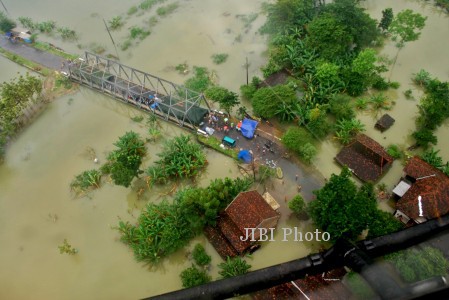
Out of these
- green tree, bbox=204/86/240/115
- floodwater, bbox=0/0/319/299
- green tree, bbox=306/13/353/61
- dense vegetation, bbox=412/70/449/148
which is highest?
green tree, bbox=306/13/353/61

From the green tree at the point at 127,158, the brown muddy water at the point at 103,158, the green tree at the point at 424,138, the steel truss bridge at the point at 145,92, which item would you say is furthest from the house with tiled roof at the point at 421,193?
the green tree at the point at 127,158

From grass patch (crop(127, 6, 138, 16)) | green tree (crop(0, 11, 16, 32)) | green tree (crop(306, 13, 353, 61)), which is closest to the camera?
green tree (crop(306, 13, 353, 61))

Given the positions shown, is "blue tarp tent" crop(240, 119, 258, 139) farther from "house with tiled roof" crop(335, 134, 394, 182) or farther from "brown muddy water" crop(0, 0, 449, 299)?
"house with tiled roof" crop(335, 134, 394, 182)

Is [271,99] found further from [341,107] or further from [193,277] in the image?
[193,277]

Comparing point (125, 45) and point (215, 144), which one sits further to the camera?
point (125, 45)

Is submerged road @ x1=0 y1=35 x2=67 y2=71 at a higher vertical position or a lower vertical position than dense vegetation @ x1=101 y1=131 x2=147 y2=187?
higher

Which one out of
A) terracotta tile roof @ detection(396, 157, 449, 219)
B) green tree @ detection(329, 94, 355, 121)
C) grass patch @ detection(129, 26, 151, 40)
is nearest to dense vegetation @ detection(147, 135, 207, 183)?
green tree @ detection(329, 94, 355, 121)

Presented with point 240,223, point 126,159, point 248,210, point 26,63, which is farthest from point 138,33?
point 240,223

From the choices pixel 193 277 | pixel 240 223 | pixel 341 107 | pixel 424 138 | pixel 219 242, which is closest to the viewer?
pixel 193 277
